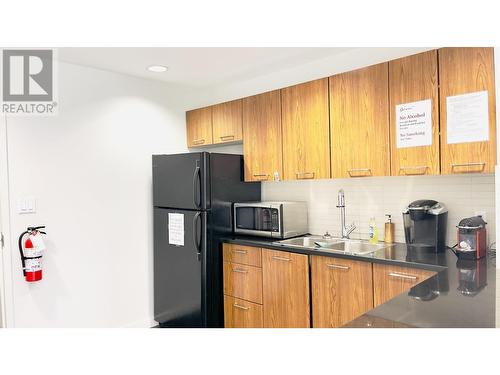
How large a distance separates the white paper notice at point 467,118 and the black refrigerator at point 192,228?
1.71 meters

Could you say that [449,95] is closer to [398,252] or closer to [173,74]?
[398,252]

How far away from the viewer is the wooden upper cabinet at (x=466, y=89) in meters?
2.08

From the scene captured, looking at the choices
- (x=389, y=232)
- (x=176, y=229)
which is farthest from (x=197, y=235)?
(x=389, y=232)

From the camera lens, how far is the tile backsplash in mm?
2426

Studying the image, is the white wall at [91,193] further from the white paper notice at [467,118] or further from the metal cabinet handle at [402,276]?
the white paper notice at [467,118]

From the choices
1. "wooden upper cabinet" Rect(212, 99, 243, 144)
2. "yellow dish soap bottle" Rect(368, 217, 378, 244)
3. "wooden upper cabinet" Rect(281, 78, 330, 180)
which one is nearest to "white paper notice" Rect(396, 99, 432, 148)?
"wooden upper cabinet" Rect(281, 78, 330, 180)

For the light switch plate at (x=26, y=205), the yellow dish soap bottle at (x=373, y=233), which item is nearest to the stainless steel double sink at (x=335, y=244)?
the yellow dish soap bottle at (x=373, y=233)

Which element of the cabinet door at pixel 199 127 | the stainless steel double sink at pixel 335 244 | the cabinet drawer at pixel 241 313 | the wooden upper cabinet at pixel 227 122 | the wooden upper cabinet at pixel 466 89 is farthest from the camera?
the cabinet door at pixel 199 127

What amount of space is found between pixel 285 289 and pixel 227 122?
1565 millimetres

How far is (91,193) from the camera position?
3.18 meters

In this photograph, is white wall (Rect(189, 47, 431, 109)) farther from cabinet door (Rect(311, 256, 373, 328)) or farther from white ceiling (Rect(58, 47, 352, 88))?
cabinet door (Rect(311, 256, 373, 328))

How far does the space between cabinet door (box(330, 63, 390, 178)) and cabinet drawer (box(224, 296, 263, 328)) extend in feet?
3.92

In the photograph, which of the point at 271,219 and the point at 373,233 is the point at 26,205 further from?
the point at 373,233

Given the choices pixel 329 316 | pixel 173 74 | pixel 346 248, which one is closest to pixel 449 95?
pixel 346 248
